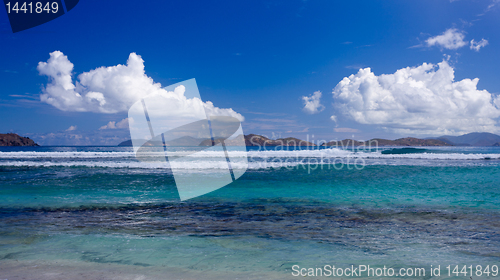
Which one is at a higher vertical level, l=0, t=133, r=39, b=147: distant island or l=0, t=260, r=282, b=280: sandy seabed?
l=0, t=133, r=39, b=147: distant island

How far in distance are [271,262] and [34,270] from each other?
337 cm

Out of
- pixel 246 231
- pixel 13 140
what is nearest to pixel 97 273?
pixel 246 231

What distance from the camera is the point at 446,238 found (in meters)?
5.02

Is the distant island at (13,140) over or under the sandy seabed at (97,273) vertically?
over

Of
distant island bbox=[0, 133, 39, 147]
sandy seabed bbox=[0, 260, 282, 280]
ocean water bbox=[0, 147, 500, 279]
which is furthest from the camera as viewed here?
distant island bbox=[0, 133, 39, 147]

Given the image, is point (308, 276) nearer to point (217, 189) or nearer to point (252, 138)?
point (217, 189)

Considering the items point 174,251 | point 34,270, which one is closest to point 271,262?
point 174,251

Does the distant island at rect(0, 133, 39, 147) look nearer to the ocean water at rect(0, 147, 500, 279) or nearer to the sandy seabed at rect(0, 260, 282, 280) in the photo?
the ocean water at rect(0, 147, 500, 279)

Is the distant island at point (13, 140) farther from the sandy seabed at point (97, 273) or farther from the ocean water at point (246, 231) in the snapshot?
the sandy seabed at point (97, 273)

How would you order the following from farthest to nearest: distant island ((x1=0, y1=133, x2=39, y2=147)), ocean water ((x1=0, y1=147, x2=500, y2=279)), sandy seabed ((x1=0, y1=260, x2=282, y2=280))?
distant island ((x1=0, y1=133, x2=39, y2=147))
ocean water ((x1=0, y1=147, x2=500, y2=279))
sandy seabed ((x1=0, y1=260, x2=282, y2=280))

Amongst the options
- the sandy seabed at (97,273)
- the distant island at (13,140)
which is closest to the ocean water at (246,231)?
the sandy seabed at (97,273)

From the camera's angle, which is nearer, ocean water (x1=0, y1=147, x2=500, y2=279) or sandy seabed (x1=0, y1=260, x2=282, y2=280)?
sandy seabed (x1=0, y1=260, x2=282, y2=280)

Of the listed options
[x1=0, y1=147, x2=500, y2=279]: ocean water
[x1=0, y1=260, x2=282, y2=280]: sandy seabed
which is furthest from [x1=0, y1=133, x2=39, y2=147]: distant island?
[x1=0, y1=260, x2=282, y2=280]: sandy seabed

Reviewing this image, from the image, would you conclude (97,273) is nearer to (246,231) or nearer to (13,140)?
(246,231)
